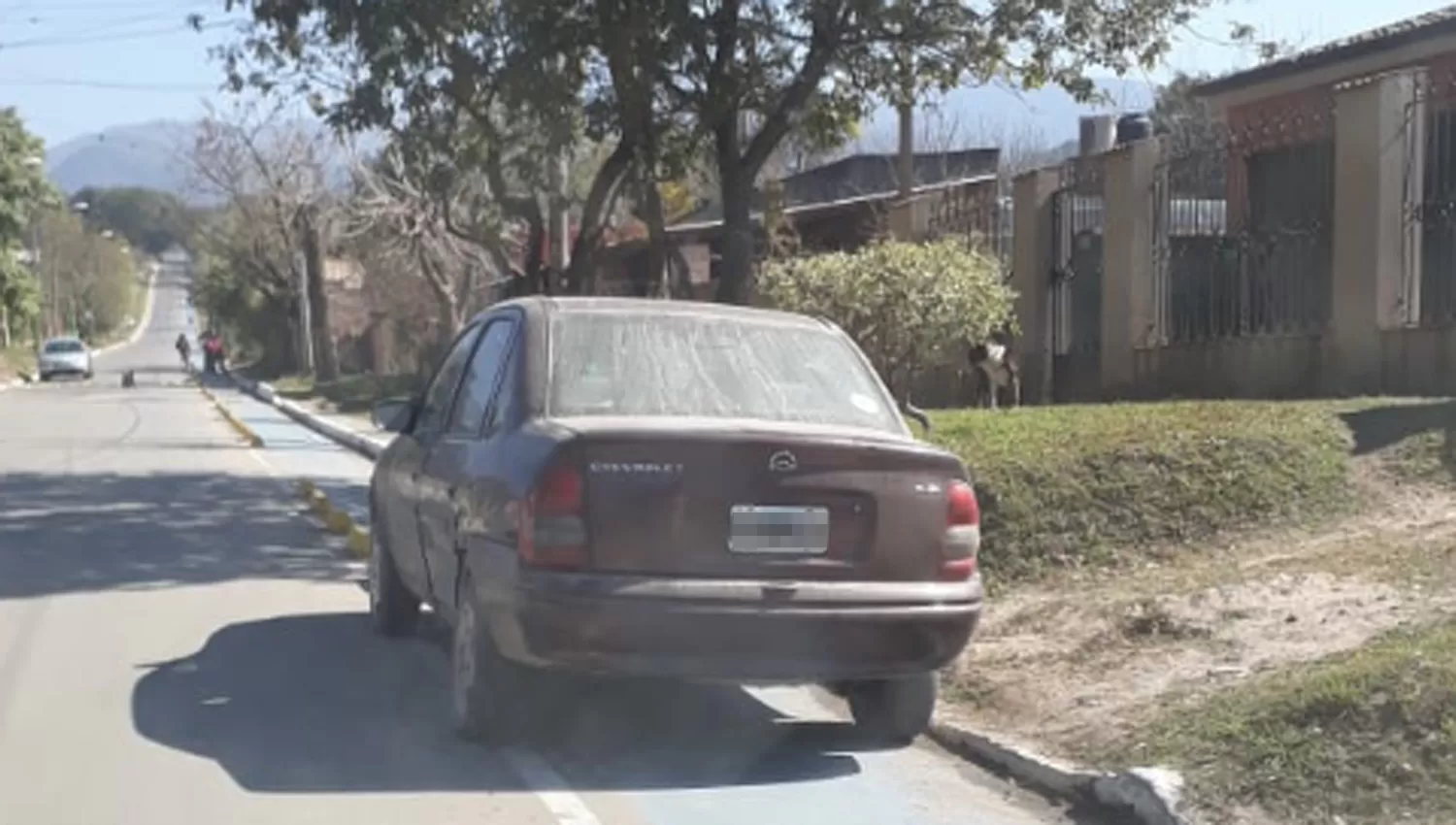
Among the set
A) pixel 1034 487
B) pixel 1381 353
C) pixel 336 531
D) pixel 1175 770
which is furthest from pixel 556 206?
pixel 1175 770

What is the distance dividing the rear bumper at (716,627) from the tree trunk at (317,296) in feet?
163

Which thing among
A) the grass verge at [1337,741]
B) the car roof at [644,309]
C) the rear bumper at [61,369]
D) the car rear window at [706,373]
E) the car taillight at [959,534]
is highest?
the car roof at [644,309]

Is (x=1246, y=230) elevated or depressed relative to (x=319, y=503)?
elevated

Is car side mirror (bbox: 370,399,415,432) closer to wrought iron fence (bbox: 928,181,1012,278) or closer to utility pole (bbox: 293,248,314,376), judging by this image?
wrought iron fence (bbox: 928,181,1012,278)

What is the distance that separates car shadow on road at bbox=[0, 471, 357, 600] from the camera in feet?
45.2

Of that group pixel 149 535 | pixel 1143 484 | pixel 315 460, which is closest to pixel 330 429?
pixel 315 460

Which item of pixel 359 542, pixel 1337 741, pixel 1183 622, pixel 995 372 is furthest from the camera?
pixel 995 372

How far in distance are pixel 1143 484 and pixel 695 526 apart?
15.7ft

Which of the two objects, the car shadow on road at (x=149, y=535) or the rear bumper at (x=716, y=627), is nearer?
the rear bumper at (x=716, y=627)

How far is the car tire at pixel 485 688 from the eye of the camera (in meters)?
8.12

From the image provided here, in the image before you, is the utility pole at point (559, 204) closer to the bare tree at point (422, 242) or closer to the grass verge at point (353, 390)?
the bare tree at point (422, 242)

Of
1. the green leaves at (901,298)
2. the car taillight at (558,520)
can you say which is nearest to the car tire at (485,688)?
the car taillight at (558,520)

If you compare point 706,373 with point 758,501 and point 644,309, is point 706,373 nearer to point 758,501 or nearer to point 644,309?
point 644,309

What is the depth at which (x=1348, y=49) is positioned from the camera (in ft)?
65.9
